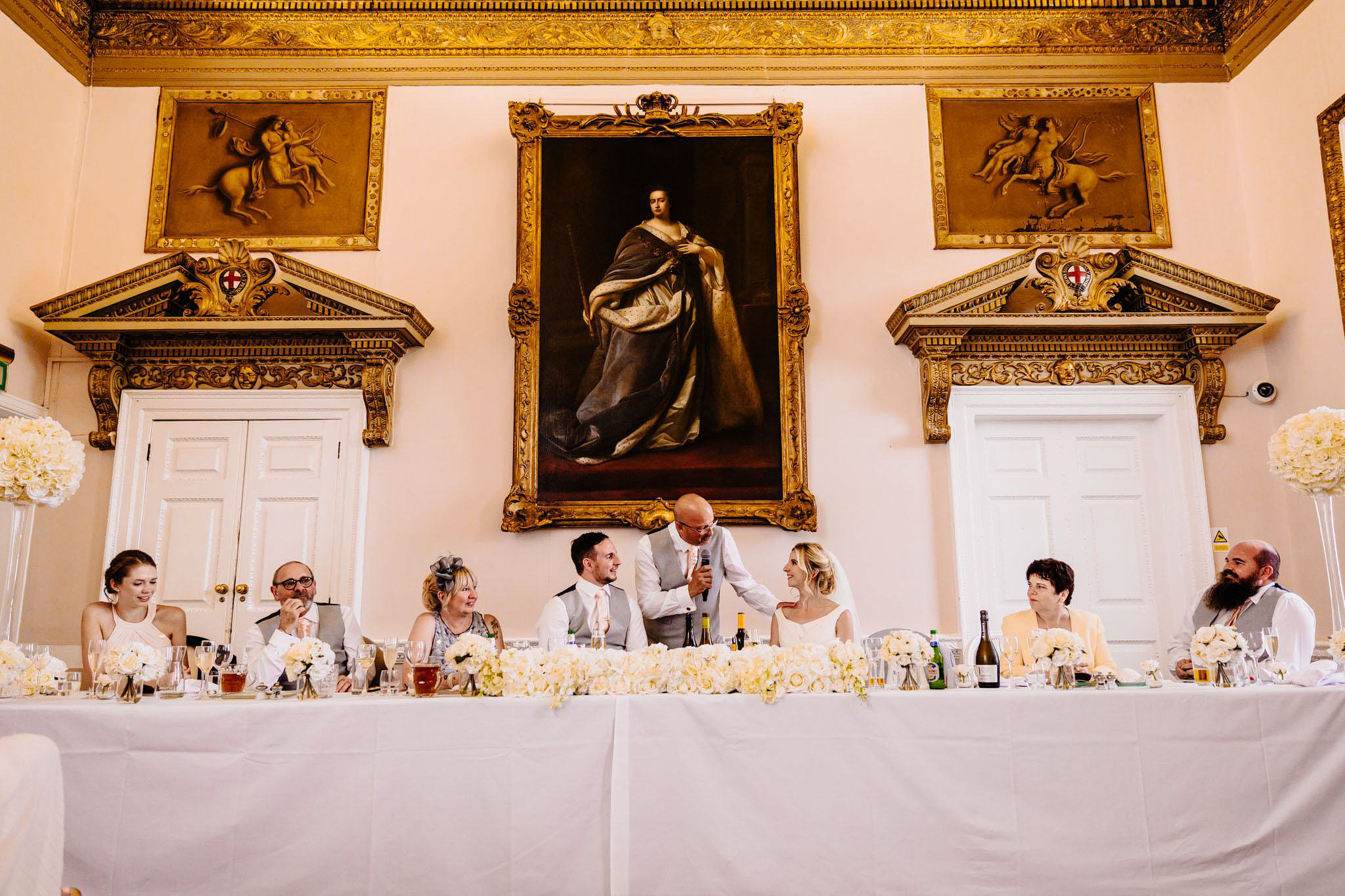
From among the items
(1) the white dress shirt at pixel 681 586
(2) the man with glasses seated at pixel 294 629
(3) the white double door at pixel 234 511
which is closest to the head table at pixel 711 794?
(2) the man with glasses seated at pixel 294 629

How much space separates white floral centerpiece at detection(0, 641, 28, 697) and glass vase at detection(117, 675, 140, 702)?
1.47ft

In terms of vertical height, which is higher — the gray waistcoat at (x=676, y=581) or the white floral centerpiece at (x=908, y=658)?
the gray waistcoat at (x=676, y=581)

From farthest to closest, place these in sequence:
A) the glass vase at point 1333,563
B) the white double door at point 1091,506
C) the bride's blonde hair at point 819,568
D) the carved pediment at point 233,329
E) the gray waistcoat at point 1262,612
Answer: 1. the white double door at point 1091,506
2. the carved pediment at point 233,329
3. the glass vase at point 1333,563
4. the bride's blonde hair at point 819,568
5. the gray waistcoat at point 1262,612

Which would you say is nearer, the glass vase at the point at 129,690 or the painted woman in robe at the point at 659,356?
the glass vase at the point at 129,690

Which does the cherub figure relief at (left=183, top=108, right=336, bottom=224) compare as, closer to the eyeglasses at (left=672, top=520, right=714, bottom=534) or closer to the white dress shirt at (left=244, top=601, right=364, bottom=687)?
the white dress shirt at (left=244, top=601, right=364, bottom=687)

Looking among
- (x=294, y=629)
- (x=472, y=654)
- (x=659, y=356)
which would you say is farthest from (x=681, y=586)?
(x=472, y=654)

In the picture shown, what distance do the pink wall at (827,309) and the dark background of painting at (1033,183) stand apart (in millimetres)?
223

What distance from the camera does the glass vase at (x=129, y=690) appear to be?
3.66 meters

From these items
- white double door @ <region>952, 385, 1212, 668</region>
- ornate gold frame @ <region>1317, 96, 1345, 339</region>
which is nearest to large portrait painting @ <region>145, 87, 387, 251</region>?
white double door @ <region>952, 385, 1212, 668</region>

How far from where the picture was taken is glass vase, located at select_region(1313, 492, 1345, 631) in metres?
5.91

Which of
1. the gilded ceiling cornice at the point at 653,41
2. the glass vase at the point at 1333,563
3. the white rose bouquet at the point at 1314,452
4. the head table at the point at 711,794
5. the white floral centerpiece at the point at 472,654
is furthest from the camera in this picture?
the gilded ceiling cornice at the point at 653,41

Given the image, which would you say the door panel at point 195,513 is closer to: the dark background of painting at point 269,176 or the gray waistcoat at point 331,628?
the gray waistcoat at point 331,628

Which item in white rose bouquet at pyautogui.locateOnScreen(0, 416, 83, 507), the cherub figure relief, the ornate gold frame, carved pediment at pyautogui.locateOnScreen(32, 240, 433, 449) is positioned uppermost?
the cherub figure relief

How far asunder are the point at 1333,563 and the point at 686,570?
12.5 feet
